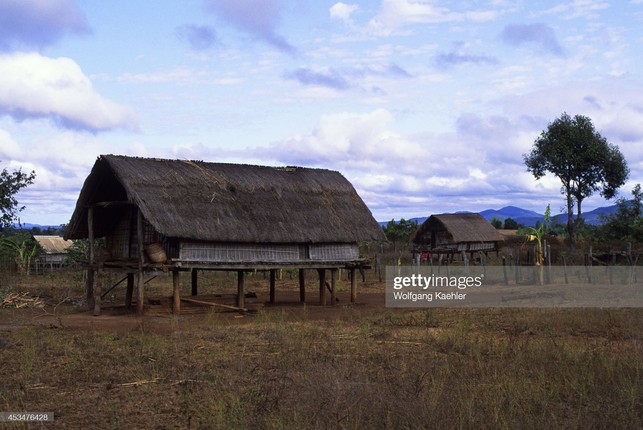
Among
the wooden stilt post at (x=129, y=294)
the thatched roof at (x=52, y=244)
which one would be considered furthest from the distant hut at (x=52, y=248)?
the wooden stilt post at (x=129, y=294)

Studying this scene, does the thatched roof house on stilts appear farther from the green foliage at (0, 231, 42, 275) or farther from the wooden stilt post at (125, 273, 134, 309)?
the green foliage at (0, 231, 42, 275)

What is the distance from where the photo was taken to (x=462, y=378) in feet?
28.1

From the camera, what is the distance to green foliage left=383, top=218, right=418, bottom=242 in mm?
52438

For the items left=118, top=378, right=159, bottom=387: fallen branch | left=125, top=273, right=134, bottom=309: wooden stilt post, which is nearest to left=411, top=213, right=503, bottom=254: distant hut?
left=125, top=273, right=134, bottom=309: wooden stilt post

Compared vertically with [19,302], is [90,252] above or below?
above

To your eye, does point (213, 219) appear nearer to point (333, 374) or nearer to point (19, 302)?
point (19, 302)

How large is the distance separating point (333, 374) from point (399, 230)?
44785 millimetres

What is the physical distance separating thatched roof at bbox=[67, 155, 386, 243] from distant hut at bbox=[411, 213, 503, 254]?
2003cm

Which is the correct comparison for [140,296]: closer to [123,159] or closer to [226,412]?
[123,159]

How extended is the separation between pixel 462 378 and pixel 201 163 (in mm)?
13033

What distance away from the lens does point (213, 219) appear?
1809 cm

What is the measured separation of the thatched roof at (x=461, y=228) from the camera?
41250 mm

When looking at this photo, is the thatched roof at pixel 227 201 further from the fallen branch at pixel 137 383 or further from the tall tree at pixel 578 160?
the tall tree at pixel 578 160

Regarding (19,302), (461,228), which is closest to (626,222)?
(461,228)
